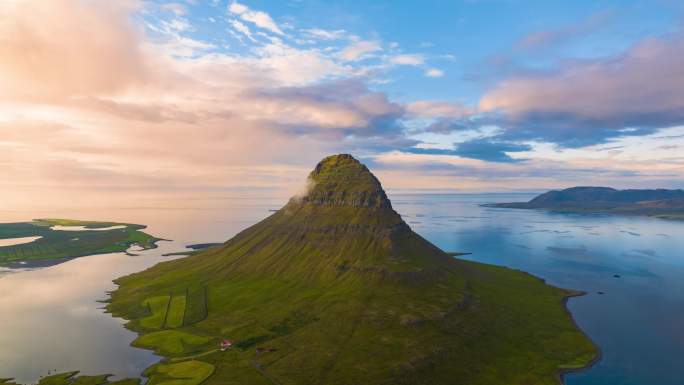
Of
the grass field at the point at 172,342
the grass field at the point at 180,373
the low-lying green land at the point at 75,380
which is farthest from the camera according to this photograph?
the grass field at the point at 172,342

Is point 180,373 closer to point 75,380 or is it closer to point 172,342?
point 172,342

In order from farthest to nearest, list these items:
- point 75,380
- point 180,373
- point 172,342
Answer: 1. point 172,342
2. point 180,373
3. point 75,380

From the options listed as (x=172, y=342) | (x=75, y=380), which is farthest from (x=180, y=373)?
(x=75, y=380)

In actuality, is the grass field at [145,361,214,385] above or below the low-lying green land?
above

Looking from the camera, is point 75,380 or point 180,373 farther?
point 180,373

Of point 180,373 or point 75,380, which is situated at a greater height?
point 180,373

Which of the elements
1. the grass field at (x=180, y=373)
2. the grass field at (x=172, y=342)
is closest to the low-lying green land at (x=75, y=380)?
the grass field at (x=180, y=373)

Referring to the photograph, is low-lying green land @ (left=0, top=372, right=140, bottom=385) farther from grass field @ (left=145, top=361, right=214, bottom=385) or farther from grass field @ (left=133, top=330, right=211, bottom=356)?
grass field @ (left=133, top=330, right=211, bottom=356)

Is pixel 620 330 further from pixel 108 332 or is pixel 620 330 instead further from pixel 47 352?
pixel 47 352

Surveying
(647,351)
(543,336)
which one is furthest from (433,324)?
(647,351)

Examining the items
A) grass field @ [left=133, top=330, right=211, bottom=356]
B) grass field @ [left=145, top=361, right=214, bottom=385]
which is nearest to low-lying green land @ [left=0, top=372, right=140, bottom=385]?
grass field @ [left=145, top=361, right=214, bottom=385]

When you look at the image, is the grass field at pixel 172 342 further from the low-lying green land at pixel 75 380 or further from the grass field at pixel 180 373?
the low-lying green land at pixel 75 380
